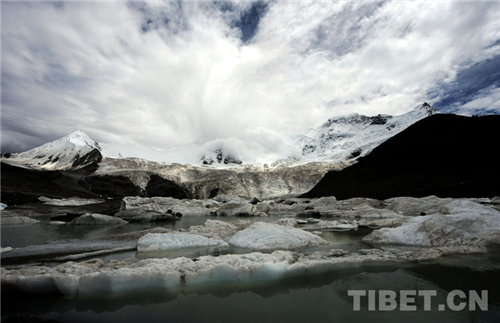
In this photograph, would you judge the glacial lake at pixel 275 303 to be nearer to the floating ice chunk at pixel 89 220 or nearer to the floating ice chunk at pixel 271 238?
the floating ice chunk at pixel 271 238

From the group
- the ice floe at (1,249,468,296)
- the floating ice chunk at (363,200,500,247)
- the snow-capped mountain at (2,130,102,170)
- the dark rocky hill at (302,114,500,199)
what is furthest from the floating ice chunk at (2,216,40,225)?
the snow-capped mountain at (2,130,102,170)

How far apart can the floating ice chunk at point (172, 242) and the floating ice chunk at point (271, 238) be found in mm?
957

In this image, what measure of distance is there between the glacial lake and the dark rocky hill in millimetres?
51737

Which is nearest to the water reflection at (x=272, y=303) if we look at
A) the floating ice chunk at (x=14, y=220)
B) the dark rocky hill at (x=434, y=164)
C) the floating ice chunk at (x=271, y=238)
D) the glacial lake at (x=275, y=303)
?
the glacial lake at (x=275, y=303)

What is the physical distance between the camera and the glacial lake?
498 centimetres

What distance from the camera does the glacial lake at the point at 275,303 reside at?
4984 mm

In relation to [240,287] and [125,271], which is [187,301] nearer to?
[240,287]

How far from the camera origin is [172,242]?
11.5 m

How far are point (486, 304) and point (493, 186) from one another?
5509 centimetres

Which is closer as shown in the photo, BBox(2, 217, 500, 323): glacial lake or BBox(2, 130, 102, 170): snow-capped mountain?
BBox(2, 217, 500, 323): glacial lake

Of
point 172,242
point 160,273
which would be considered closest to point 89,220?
point 172,242

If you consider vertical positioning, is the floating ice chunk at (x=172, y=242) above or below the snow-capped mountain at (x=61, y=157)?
below

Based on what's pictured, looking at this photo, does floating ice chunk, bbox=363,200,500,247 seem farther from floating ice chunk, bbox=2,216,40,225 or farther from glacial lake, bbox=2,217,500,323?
floating ice chunk, bbox=2,216,40,225

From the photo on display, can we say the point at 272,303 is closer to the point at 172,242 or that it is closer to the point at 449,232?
the point at 172,242
